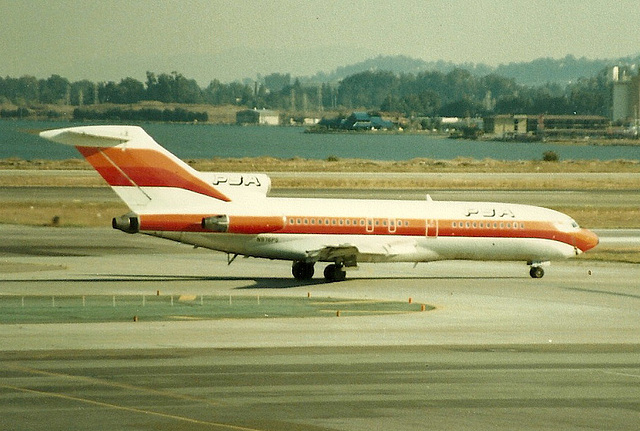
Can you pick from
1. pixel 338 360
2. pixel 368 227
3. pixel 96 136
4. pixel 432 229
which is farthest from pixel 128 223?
pixel 338 360

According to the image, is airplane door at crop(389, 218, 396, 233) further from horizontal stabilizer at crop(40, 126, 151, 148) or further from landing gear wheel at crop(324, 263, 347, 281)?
horizontal stabilizer at crop(40, 126, 151, 148)

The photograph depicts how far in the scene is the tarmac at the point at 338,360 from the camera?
22.1m

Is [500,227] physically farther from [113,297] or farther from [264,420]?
[264,420]

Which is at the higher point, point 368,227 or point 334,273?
point 368,227

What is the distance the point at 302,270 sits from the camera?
4609 cm

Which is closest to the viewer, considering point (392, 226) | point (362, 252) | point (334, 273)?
point (362, 252)

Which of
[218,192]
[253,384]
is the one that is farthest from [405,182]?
[253,384]

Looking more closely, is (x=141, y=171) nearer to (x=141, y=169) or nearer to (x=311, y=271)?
(x=141, y=169)

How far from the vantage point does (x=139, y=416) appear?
21.8 metres

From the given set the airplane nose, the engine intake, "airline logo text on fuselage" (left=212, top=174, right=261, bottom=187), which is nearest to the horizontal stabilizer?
the engine intake

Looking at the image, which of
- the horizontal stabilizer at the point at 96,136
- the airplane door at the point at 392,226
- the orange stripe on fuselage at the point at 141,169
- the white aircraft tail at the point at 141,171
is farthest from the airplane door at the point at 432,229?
the horizontal stabilizer at the point at 96,136

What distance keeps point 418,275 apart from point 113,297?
1580cm

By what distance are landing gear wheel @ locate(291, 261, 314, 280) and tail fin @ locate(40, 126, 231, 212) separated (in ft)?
18.3

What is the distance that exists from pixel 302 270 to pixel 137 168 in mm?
8803
